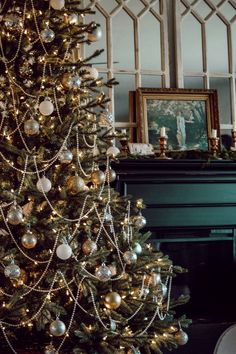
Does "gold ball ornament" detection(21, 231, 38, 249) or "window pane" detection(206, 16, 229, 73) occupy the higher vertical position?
"window pane" detection(206, 16, 229, 73)

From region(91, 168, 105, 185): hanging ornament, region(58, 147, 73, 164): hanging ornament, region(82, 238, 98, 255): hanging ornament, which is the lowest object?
region(82, 238, 98, 255): hanging ornament

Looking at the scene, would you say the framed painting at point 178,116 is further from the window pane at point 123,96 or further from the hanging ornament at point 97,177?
the hanging ornament at point 97,177

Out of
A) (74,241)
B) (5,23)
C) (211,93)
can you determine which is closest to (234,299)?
(211,93)

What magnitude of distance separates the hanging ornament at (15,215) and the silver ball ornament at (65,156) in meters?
0.26

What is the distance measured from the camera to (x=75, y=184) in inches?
85.8

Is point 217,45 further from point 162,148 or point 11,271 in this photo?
point 11,271

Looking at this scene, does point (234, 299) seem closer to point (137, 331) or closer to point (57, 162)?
point (137, 331)

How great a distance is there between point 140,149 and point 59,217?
1233mm

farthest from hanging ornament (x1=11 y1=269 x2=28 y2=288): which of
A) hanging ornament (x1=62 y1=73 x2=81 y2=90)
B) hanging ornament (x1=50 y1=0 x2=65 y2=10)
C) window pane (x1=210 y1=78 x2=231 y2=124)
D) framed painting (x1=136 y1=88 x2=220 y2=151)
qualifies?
window pane (x1=210 y1=78 x2=231 y2=124)

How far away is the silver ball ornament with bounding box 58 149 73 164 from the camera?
2160 mm

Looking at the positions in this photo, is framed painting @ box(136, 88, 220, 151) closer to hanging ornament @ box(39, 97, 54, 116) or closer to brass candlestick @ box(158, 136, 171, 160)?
brass candlestick @ box(158, 136, 171, 160)

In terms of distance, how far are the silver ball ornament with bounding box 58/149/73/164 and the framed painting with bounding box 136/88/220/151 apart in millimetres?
1231

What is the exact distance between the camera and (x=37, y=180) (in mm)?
2186

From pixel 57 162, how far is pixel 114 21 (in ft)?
5.09
